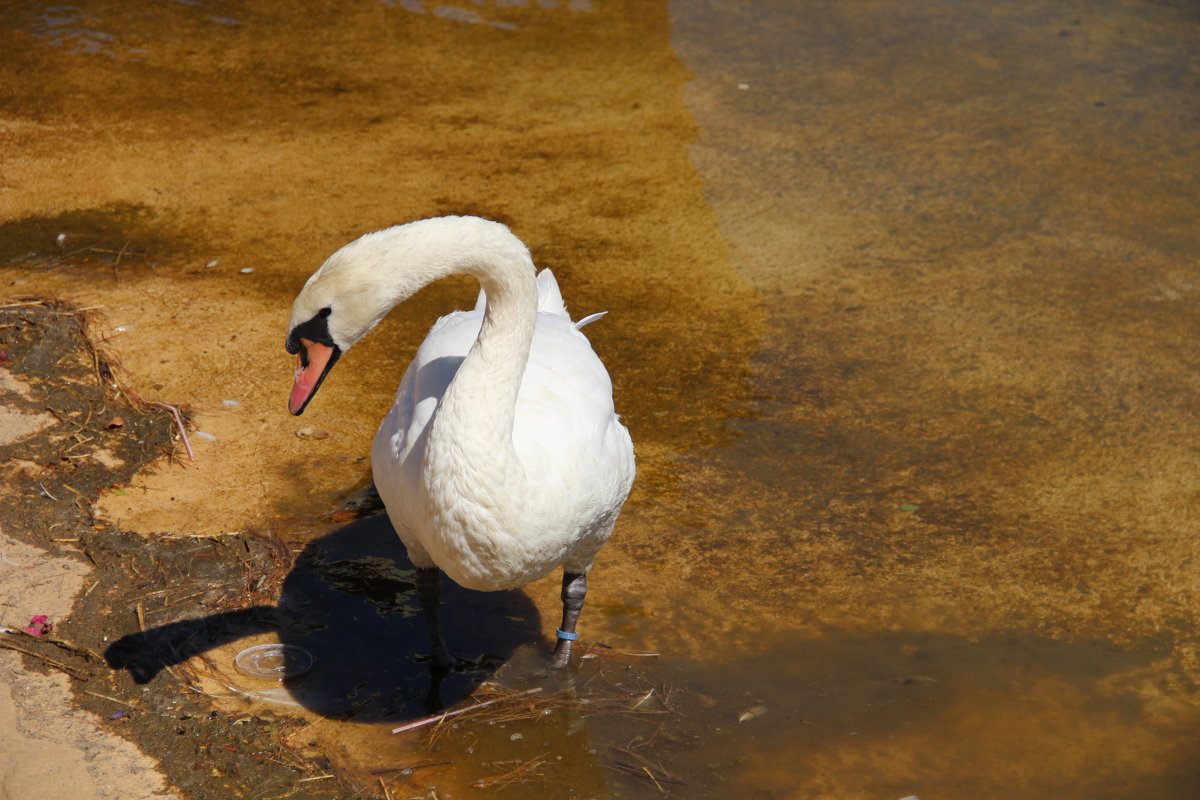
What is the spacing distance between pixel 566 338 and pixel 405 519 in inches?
38.2

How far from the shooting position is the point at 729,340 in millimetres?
6098

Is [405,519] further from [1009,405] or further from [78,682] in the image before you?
[1009,405]

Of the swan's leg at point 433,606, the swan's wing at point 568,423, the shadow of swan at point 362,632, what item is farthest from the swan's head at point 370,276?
the shadow of swan at point 362,632

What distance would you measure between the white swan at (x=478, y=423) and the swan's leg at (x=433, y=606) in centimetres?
25

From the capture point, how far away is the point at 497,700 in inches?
162

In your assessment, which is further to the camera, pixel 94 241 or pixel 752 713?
pixel 94 241

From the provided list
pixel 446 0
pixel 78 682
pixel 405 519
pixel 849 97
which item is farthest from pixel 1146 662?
pixel 446 0

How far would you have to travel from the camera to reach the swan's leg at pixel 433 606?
402cm

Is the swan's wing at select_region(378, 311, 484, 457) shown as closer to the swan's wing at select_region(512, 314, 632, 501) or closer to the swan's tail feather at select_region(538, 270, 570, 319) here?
the swan's wing at select_region(512, 314, 632, 501)

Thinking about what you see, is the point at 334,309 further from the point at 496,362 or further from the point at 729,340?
the point at 729,340

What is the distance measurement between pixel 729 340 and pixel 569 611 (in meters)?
2.32

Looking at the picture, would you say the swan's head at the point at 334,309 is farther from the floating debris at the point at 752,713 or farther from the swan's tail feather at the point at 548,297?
the floating debris at the point at 752,713

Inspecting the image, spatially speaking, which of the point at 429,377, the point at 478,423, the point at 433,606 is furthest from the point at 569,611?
the point at 478,423

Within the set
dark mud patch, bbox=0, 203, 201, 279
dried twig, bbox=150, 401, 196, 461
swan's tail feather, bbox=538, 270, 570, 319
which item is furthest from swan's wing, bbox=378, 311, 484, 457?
dark mud patch, bbox=0, 203, 201, 279
